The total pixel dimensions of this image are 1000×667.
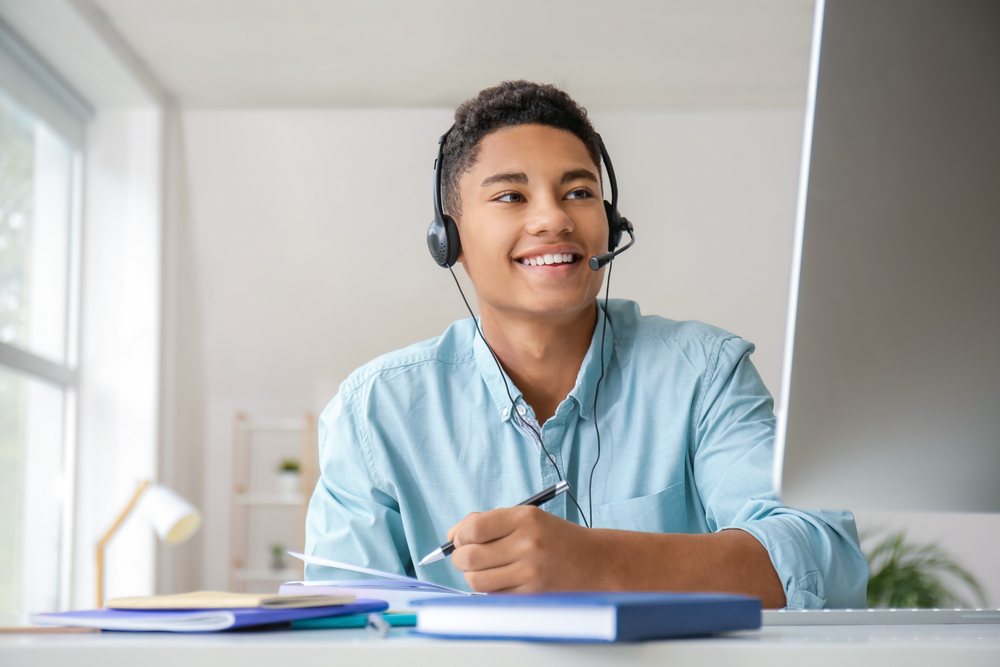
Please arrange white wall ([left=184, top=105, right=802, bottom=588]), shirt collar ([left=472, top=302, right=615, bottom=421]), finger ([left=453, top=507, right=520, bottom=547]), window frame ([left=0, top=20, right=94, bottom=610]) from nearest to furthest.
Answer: finger ([left=453, top=507, right=520, bottom=547])
shirt collar ([left=472, top=302, right=615, bottom=421])
window frame ([left=0, top=20, right=94, bottom=610])
white wall ([left=184, top=105, right=802, bottom=588])

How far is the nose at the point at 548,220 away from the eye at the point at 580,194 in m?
0.04

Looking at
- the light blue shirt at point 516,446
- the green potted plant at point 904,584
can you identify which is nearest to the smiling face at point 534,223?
the light blue shirt at point 516,446

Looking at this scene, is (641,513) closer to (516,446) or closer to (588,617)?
(516,446)

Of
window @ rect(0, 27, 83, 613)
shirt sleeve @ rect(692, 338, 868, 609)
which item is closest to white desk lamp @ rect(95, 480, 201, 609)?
window @ rect(0, 27, 83, 613)

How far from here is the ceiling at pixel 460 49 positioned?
142 inches

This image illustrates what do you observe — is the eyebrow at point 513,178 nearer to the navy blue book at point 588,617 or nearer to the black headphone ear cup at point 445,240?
the black headphone ear cup at point 445,240

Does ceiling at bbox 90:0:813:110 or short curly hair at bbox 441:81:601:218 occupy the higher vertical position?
ceiling at bbox 90:0:813:110

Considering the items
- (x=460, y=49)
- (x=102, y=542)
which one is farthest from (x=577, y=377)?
(x=460, y=49)

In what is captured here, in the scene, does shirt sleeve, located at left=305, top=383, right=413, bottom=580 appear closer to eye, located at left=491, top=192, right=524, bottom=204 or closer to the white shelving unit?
eye, located at left=491, top=192, right=524, bottom=204

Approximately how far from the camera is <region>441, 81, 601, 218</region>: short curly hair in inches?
55.5

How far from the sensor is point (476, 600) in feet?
1.39

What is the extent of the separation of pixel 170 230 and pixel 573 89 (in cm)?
222

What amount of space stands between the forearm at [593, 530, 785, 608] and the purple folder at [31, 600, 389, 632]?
0.75 feet

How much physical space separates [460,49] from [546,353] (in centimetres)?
287
